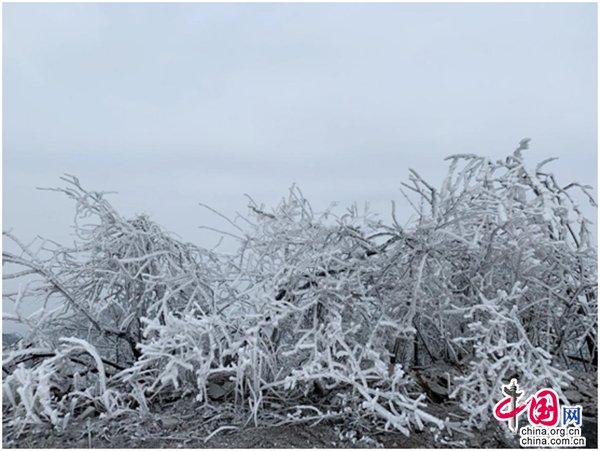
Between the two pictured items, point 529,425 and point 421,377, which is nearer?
point 529,425

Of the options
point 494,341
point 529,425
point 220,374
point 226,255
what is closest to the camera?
point 529,425

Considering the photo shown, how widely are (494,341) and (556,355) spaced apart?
1.18m

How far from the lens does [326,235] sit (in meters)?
5.33

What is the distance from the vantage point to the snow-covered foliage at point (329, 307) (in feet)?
15.3

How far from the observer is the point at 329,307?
497 cm

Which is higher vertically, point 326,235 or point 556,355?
point 326,235

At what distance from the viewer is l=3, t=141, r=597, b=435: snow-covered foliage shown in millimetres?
4664

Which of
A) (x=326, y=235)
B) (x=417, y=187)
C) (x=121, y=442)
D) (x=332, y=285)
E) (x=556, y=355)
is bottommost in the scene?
(x=121, y=442)

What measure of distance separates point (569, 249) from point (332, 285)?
185 centimetres

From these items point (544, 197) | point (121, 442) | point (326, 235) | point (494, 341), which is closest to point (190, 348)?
point (121, 442)

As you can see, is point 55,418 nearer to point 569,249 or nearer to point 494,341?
point 494,341

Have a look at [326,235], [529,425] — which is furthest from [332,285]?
[529,425]

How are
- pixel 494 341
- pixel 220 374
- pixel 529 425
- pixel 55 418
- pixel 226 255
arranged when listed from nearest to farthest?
pixel 55 418
pixel 529 425
pixel 494 341
pixel 220 374
pixel 226 255

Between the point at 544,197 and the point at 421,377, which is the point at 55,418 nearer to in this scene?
the point at 421,377
